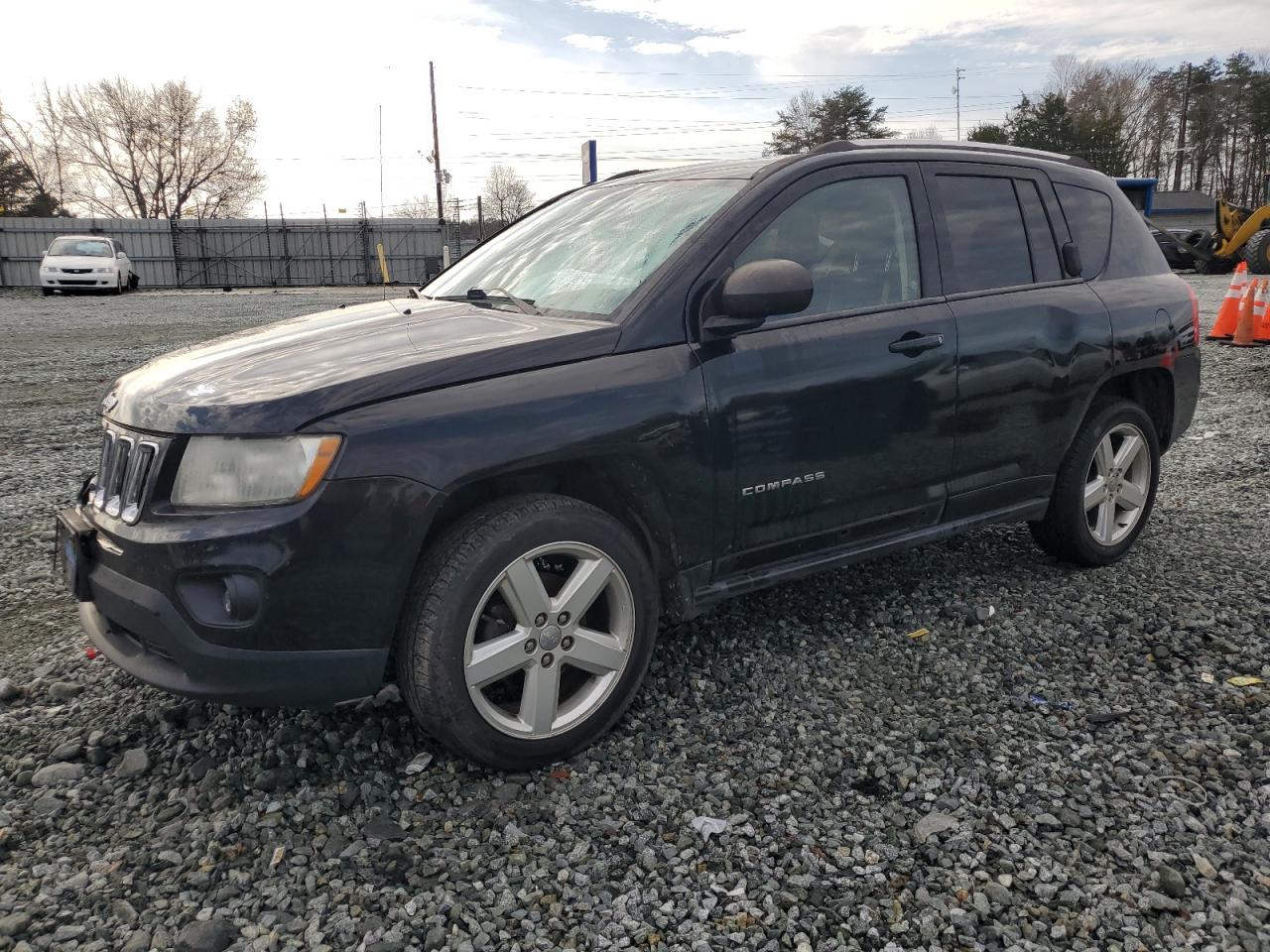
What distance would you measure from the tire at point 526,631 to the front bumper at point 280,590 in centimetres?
12

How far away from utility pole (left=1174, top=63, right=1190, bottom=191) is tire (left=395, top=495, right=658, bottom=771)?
74223mm

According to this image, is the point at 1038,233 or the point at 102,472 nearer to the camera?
the point at 102,472

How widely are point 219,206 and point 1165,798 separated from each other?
69262 mm

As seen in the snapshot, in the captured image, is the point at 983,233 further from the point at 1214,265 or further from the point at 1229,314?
the point at 1214,265

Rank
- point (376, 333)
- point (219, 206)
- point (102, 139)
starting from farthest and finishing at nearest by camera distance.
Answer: point (219, 206), point (102, 139), point (376, 333)

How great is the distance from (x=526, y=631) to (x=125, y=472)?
1174 millimetres

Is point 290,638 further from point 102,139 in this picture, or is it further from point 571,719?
point 102,139

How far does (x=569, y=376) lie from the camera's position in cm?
273

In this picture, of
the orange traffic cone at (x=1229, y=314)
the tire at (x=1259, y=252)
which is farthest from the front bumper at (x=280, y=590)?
the tire at (x=1259, y=252)

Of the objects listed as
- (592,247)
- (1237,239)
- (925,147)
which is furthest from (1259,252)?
(592,247)

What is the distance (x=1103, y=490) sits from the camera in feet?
14.0

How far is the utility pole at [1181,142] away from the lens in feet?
206

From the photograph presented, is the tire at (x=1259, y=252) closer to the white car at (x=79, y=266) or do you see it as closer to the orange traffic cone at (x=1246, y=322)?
the orange traffic cone at (x=1246, y=322)

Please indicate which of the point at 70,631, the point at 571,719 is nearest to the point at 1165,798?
the point at 571,719
